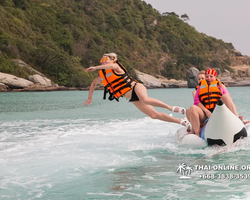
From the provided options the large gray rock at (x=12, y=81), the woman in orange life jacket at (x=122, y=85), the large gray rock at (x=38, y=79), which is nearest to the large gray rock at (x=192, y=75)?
the large gray rock at (x=38, y=79)

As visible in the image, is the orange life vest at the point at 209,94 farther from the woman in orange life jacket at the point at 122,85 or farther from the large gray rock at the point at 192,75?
the large gray rock at the point at 192,75

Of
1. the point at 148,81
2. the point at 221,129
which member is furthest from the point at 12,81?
the point at 221,129

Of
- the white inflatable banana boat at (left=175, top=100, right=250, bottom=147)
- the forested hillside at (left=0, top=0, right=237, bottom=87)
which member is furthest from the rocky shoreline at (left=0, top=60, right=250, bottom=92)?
the white inflatable banana boat at (left=175, top=100, right=250, bottom=147)

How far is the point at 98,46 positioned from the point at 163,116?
47.4 metres

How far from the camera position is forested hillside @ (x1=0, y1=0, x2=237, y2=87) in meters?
40.4

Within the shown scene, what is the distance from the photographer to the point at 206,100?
5168 millimetres

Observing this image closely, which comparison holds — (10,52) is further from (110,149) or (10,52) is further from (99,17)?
(110,149)

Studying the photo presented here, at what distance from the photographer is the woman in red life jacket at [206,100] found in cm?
505

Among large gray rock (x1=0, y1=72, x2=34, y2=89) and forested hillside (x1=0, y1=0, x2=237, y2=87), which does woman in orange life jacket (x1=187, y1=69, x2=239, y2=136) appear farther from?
forested hillside (x1=0, y1=0, x2=237, y2=87)

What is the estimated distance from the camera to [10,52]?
127 ft

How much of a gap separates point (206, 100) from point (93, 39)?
5048cm

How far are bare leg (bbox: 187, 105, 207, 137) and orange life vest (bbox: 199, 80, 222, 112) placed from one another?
0.60ft

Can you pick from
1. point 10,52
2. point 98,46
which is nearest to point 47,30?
point 98,46

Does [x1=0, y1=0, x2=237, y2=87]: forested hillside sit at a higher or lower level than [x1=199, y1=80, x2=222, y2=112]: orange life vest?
higher
